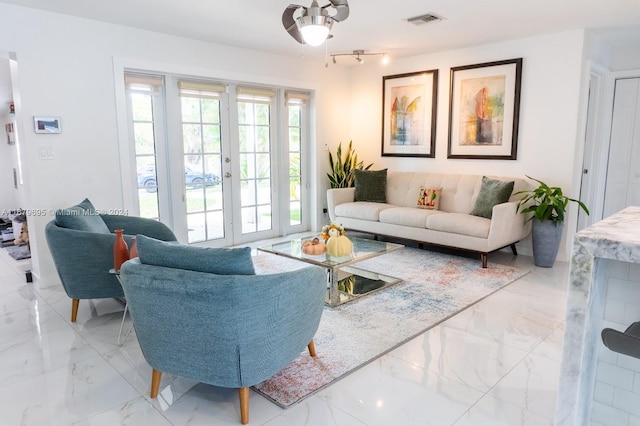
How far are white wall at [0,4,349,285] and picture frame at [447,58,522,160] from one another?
3.27 metres

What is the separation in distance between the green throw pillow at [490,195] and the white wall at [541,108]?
0.48m

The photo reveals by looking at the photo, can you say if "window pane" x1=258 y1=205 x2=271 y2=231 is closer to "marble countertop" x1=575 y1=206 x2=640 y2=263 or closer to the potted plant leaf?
the potted plant leaf

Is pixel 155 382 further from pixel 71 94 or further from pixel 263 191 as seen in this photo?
pixel 263 191

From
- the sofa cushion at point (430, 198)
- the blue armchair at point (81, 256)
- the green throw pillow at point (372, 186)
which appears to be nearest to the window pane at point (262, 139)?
the green throw pillow at point (372, 186)

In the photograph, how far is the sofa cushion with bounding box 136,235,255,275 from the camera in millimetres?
1841

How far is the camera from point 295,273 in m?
1.98

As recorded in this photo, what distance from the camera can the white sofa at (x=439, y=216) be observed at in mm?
4320

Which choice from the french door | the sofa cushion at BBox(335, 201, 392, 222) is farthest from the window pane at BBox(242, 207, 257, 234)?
the sofa cushion at BBox(335, 201, 392, 222)

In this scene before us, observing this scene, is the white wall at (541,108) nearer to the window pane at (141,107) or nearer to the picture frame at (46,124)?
the window pane at (141,107)

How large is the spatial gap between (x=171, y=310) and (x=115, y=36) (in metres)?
3.39

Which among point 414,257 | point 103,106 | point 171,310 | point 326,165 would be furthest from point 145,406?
point 326,165

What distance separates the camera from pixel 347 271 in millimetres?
4176

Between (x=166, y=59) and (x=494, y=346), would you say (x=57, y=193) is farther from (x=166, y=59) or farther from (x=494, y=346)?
(x=494, y=346)

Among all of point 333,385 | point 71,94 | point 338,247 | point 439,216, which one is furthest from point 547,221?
point 71,94
